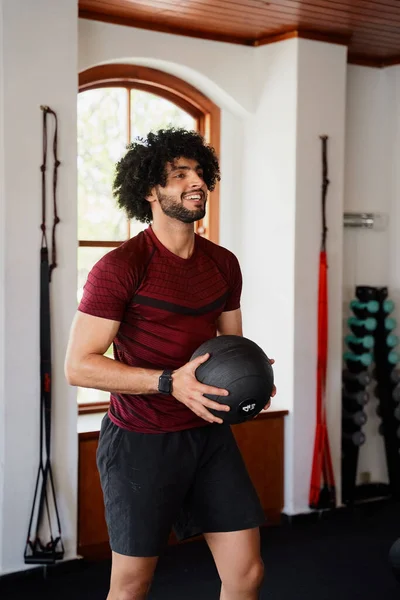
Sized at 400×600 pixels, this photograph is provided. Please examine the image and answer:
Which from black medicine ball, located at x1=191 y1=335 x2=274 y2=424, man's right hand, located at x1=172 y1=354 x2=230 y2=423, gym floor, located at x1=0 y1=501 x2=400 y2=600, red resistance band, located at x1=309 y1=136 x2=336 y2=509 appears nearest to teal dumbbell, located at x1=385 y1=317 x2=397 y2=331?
red resistance band, located at x1=309 y1=136 x2=336 y2=509

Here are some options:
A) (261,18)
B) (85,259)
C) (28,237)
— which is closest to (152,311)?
(28,237)

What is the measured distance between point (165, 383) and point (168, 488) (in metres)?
0.34

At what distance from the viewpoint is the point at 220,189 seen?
4.36 meters

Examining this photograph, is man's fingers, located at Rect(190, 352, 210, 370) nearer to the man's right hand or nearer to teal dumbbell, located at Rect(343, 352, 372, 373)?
the man's right hand

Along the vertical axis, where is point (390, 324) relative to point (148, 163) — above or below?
below

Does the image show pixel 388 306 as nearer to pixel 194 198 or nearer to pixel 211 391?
pixel 194 198

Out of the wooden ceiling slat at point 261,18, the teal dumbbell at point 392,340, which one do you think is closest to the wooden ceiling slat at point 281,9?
the wooden ceiling slat at point 261,18

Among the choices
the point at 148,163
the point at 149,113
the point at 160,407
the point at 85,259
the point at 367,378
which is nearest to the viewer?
the point at 160,407

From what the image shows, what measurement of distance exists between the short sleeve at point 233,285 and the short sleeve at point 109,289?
388mm

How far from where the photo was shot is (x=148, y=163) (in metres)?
2.45

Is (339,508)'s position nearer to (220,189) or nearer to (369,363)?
(369,363)

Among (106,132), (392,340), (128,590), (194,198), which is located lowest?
(128,590)

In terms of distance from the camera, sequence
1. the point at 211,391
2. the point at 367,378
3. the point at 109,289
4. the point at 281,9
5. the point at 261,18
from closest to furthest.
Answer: the point at 211,391
the point at 109,289
the point at 281,9
the point at 261,18
the point at 367,378

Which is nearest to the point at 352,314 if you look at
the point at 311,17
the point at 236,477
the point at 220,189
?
the point at 220,189
